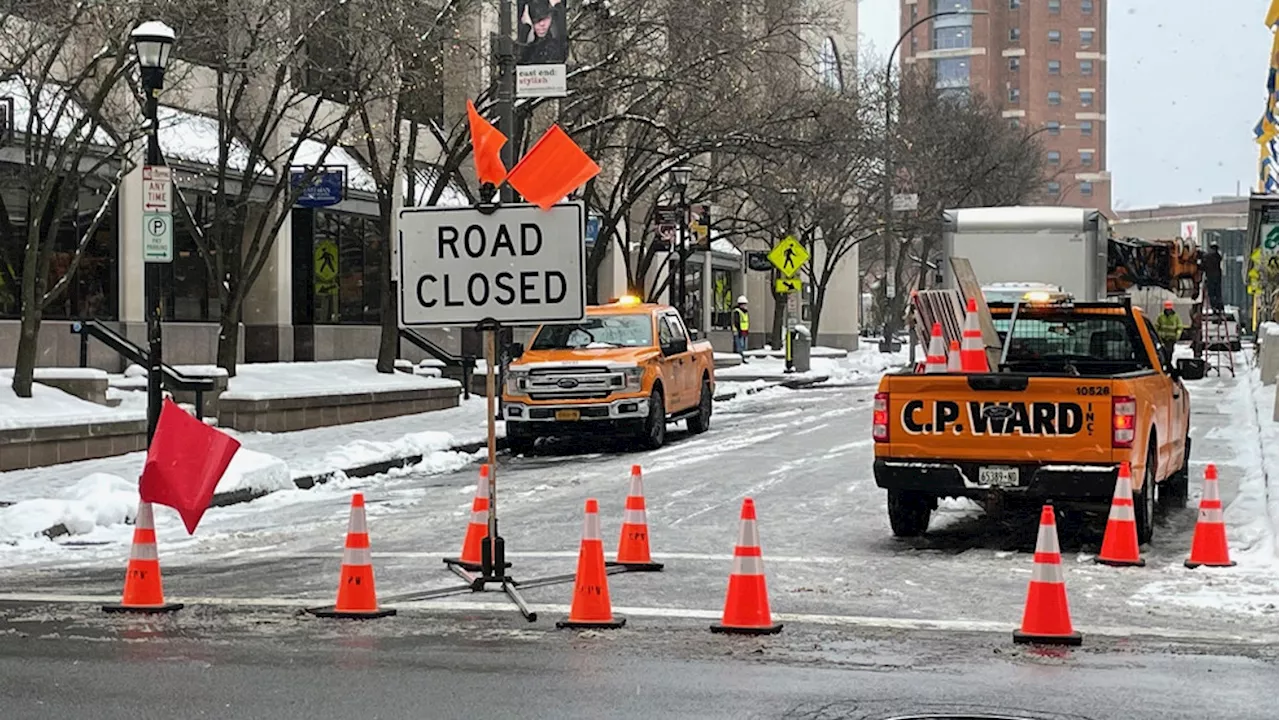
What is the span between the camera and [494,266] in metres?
10.1

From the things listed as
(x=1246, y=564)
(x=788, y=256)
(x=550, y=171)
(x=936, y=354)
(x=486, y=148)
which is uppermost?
(x=788, y=256)

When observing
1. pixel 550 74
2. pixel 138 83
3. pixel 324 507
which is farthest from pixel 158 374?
pixel 138 83

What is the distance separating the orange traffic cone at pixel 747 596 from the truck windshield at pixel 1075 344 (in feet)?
18.5

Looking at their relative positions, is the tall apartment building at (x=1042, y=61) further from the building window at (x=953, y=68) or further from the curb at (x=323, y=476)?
the curb at (x=323, y=476)

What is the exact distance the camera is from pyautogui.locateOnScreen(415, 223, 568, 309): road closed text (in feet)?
32.9

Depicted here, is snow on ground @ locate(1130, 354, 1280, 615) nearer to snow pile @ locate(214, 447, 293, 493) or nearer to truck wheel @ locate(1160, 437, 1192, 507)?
truck wheel @ locate(1160, 437, 1192, 507)

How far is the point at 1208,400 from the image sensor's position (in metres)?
31.2

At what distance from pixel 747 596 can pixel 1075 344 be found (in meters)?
6.17

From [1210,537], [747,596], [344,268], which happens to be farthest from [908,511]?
[344,268]

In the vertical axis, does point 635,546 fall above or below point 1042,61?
below

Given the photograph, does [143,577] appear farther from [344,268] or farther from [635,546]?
[344,268]

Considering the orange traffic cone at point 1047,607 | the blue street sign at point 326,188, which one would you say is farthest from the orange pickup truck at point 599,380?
the orange traffic cone at point 1047,607

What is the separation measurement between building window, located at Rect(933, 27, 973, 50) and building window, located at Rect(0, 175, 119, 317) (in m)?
116

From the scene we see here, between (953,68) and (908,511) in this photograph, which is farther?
(953,68)
